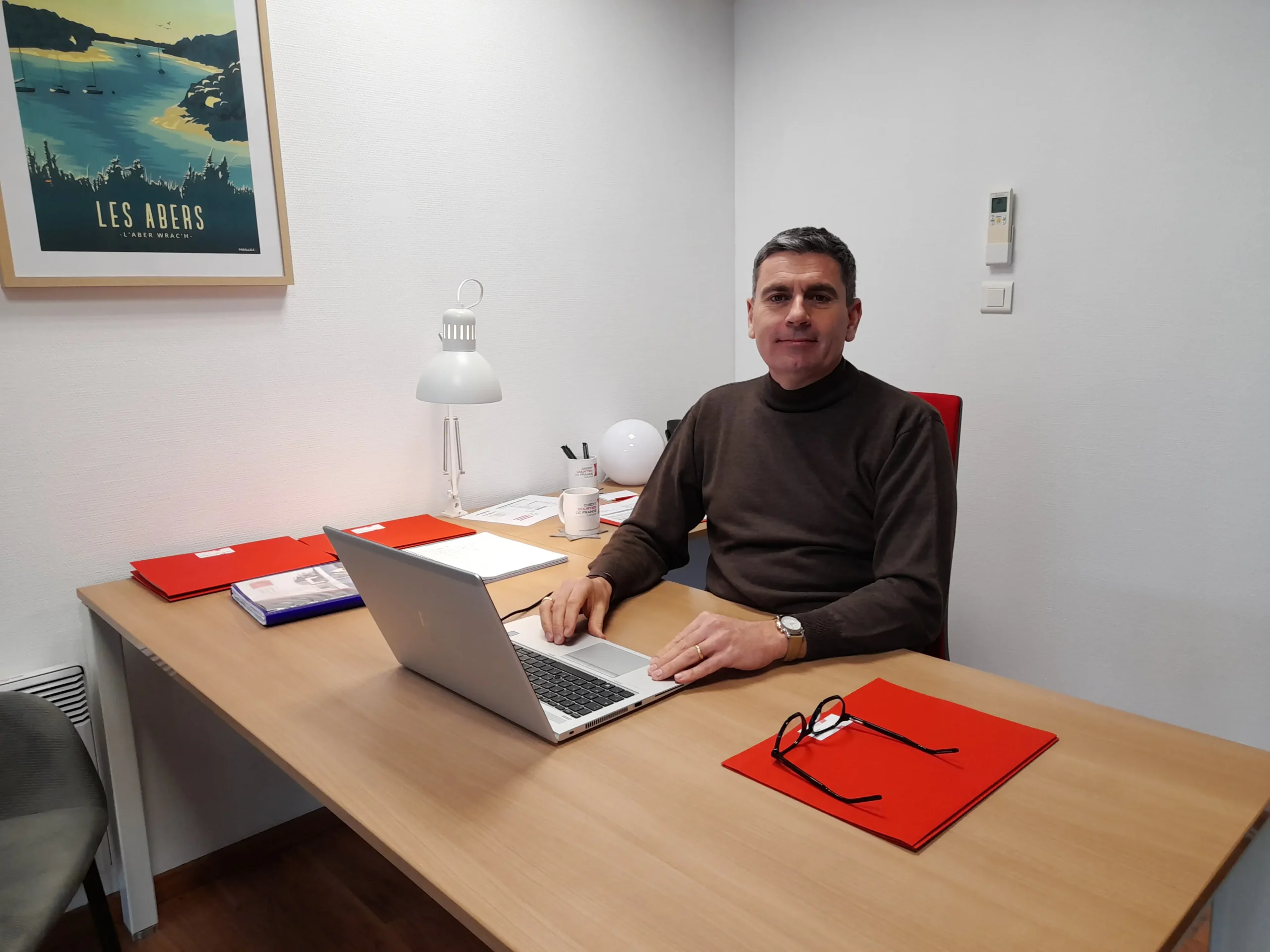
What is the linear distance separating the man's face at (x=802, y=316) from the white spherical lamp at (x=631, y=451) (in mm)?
865

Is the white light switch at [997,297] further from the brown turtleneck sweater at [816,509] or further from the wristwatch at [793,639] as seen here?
the wristwatch at [793,639]

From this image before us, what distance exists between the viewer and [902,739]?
1055mm

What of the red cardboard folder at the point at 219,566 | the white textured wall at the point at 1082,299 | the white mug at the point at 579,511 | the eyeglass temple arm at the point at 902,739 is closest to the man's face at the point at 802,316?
the white mug at the point at 579,511

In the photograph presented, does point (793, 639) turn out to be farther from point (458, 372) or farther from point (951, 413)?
point (458, 372)

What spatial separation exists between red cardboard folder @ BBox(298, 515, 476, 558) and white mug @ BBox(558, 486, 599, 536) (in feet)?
0.78

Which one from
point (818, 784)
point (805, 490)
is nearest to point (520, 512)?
point (805, 490)

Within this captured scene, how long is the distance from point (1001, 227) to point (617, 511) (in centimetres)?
130

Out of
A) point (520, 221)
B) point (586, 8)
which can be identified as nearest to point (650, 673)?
point (520, 221)

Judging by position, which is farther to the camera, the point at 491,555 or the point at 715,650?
the point at 491,555

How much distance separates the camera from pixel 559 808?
37.0 inches

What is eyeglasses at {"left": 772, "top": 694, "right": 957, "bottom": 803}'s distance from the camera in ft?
3.20

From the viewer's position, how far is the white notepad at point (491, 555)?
1.77 meters

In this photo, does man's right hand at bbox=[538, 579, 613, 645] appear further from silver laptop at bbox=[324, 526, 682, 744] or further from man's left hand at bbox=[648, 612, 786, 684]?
man's left hand at bbox=[648, 612, 786, 684]

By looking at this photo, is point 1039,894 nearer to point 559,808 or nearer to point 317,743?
point 559,808
